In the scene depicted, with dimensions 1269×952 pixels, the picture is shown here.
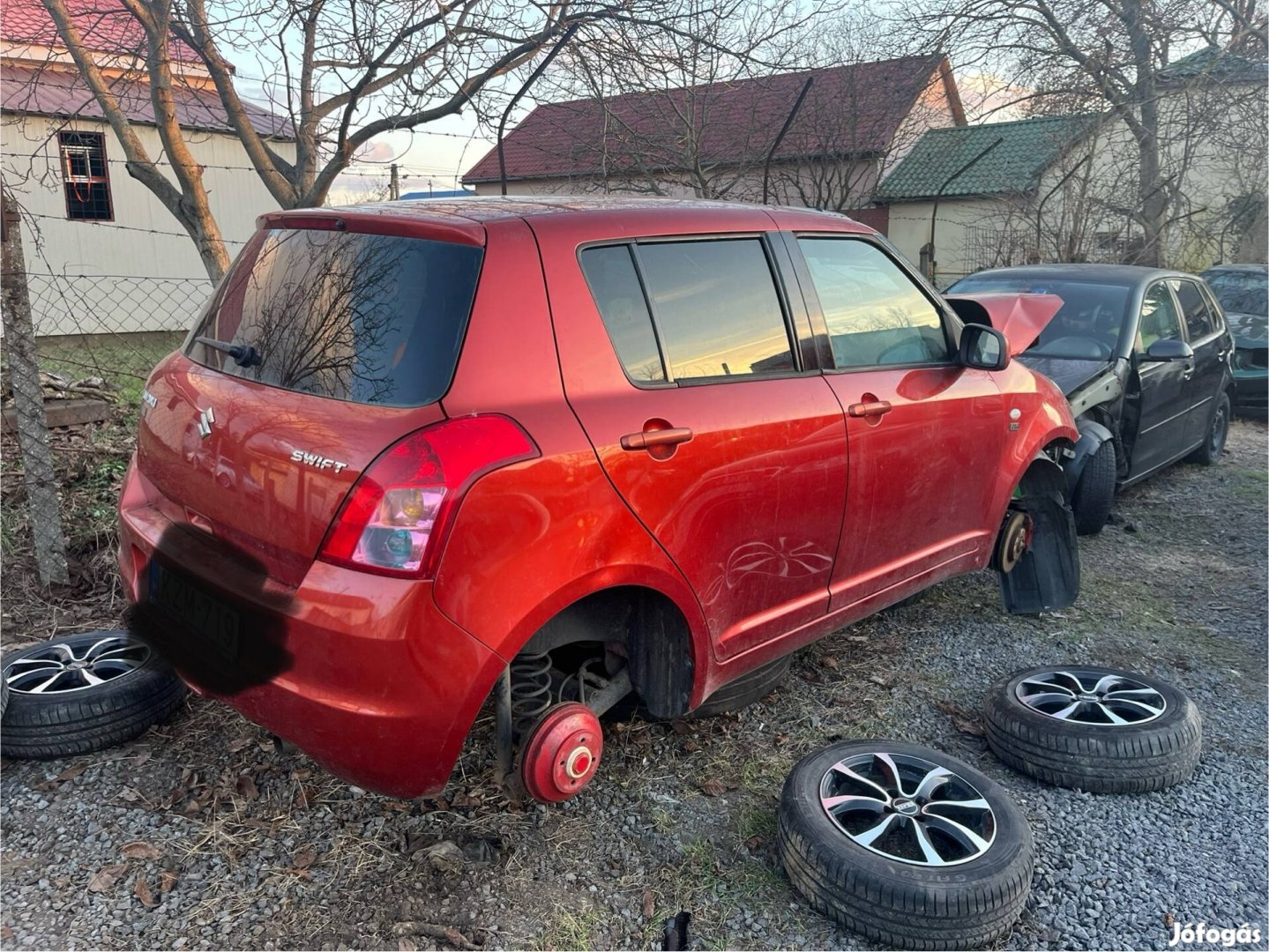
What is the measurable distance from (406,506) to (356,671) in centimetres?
42

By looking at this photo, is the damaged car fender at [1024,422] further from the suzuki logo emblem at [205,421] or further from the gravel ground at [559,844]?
the suzuki logo emblem at [205,421]

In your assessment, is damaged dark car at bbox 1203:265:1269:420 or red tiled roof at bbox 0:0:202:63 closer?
red tiled roof at bbox 0:0:202:63

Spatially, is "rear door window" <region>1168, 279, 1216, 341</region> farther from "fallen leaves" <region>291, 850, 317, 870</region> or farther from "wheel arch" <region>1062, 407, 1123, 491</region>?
"fallen leaves" <region>291, 850, 317, 870</region>

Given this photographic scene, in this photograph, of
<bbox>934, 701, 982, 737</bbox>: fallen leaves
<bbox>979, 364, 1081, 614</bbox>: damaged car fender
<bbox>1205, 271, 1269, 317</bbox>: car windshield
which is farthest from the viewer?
<bbox>1205, 271, 1269, 317</bbox>: car windshield

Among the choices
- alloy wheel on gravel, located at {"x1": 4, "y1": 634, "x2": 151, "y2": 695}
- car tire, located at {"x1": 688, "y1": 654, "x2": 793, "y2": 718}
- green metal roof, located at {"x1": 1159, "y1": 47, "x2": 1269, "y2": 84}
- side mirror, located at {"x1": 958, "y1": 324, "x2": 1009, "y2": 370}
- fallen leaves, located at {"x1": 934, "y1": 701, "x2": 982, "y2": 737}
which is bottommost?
fallen leaves, located at {"x1": 934, "y1": 701, "x2": 982, "y2": 737}

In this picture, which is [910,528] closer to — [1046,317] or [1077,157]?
[1046,317]

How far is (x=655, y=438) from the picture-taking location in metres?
2.58

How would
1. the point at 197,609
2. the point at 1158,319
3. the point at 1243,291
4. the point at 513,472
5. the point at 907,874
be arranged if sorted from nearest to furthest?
the point at 513,472, the point at 907,874, the point at 197,609, the point at 1158,319, the point at 1243,291

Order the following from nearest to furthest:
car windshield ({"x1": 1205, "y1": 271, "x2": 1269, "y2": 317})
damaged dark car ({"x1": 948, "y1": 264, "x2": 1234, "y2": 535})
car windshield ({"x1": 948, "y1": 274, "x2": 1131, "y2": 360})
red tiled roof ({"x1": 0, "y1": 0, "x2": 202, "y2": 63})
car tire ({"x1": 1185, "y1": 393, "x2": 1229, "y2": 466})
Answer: red tiled roof ({"x1": 0, "y1": 0, "x2": 202, "y2": 63}) < damaged dark car ({"x1": 948, "y1": 264, "x2": 1234, "y2": 535}) < car windshield ({"x1": 948, "y1": 274, "x2": 1131, "y2": 360}) < car tire ({"x1": 1185, "y1": 393, "x2": 1229, "y2": 466}) < car windshield ({"x1": 1205, "y1": 271, "x2": 1269, "y2": 317})

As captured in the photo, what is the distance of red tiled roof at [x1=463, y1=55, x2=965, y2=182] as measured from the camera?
7.11 m

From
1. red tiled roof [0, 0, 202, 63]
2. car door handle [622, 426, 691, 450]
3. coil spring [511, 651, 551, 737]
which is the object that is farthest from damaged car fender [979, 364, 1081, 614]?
red tiled roof [0, 0, 202, 63]

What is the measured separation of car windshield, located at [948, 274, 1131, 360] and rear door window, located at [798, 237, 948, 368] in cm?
282

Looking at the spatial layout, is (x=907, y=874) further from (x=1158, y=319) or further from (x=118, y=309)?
(x=118, y=309)

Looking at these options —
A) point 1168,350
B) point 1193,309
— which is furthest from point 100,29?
point 1193,309
